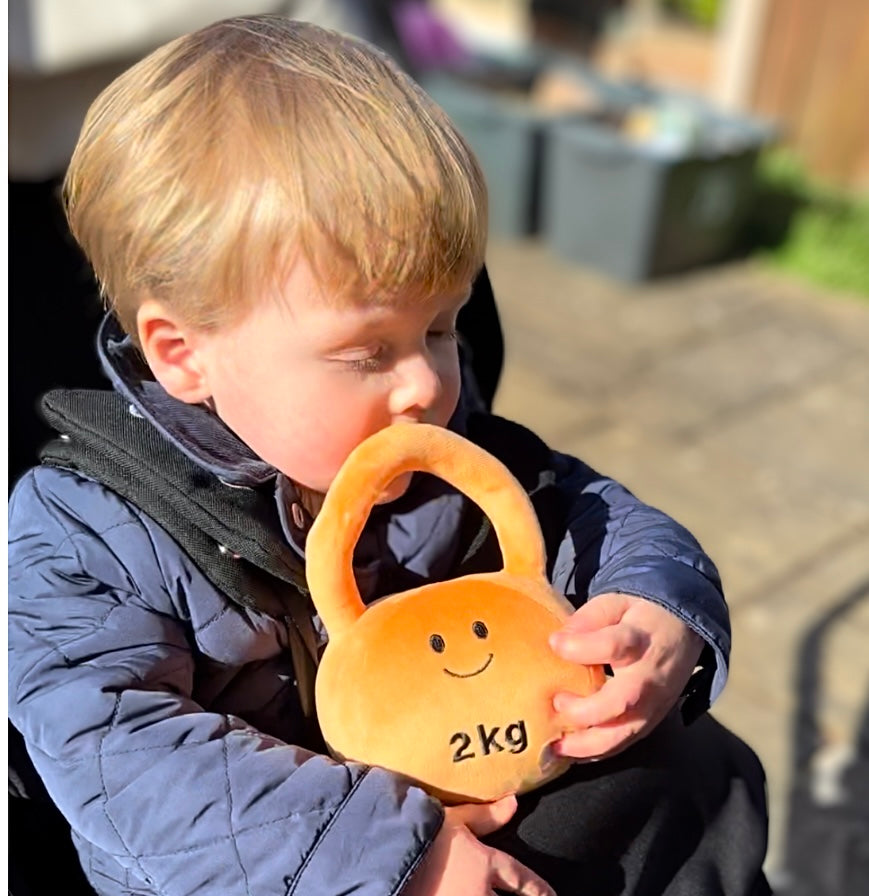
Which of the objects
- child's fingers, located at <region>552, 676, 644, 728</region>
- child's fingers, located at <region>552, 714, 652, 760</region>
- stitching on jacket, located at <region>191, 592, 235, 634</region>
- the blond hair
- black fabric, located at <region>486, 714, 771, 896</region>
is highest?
the blond hair

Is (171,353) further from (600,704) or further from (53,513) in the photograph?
(600,704)

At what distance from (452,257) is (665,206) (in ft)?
11.0

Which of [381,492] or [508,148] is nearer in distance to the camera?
[381,492]

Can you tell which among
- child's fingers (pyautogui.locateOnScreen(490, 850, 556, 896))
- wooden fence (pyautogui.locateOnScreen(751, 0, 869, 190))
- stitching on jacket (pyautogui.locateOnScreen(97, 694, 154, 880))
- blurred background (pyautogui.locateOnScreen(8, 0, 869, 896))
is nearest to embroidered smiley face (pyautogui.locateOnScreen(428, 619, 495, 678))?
child's fingers (pyautogui.locateOnScreen(490, 850, 556, 896))

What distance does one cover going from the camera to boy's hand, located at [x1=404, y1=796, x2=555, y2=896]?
0.83 metres

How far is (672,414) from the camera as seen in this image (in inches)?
129

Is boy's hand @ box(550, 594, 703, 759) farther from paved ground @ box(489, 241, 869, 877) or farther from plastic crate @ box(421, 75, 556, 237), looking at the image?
plastic crate @ box(421, 75, 556, 237)

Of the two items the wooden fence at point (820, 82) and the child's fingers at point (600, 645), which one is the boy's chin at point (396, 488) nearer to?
the child's fingers at point (600, 645)

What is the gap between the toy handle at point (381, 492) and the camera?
2.97ft

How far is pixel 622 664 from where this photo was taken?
36.6 inches

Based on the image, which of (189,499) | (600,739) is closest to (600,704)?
(600,739)

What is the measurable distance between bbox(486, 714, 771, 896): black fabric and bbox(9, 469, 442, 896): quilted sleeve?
136 mm

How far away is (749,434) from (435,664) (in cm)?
249

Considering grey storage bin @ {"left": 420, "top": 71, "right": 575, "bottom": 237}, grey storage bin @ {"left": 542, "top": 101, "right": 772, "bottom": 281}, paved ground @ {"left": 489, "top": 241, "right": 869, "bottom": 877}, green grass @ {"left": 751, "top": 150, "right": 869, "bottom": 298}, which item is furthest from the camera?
grey storage bin @ {"left": 420, "top": 71, "right": 575, "bottom": 237}
